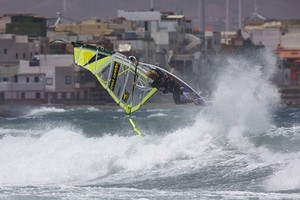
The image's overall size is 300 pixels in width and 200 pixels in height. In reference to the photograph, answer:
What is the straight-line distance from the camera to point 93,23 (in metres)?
100

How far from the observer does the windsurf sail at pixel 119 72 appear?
108ft

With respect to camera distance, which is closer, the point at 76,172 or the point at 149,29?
the point at 76,172

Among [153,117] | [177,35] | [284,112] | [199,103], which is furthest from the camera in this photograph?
[177,35]

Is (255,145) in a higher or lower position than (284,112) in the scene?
higher

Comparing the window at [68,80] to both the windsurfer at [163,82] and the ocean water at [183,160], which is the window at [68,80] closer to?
the ocean water at [183,160]

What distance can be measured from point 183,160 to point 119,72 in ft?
10.2

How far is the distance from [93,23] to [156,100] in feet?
81.8

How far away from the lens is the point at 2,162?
35969mm

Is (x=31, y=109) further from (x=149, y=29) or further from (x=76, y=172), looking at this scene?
(x=76, y=172)

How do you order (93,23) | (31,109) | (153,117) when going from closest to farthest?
(153,117) → (31,109) → (93,23)

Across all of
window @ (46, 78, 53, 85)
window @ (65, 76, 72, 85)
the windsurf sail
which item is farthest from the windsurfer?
window @ (65, 76, 72, 85)

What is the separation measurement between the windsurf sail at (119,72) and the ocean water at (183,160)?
1928 millimetres

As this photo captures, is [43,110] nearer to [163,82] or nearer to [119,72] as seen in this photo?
[119,72]

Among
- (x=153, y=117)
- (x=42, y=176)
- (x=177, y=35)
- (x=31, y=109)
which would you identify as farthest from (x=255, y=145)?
(x=177, y=35)
